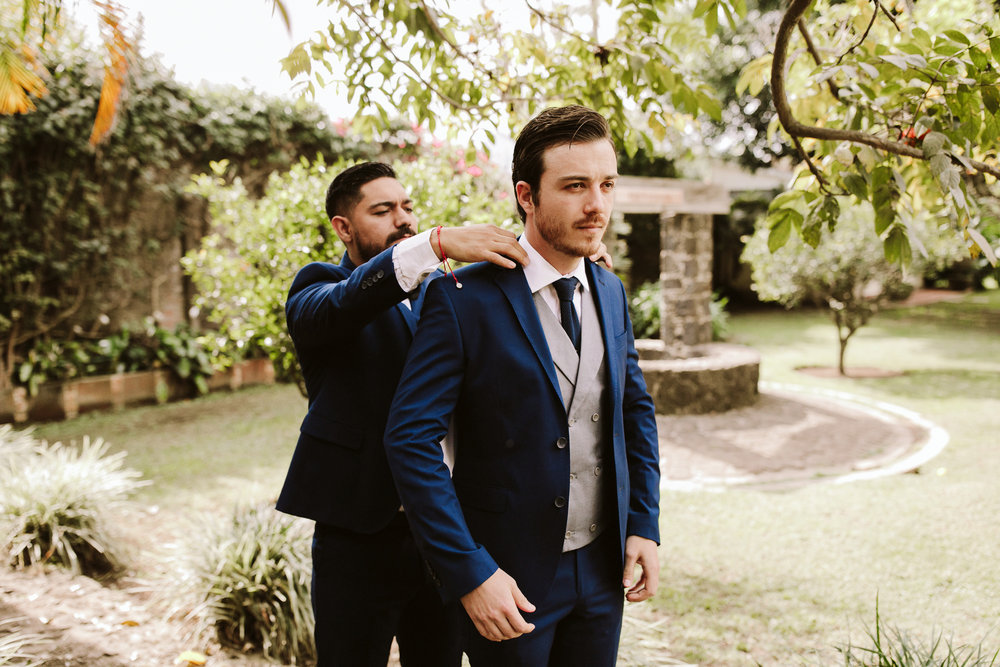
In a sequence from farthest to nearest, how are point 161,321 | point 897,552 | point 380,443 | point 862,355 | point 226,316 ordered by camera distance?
point 862,355
point 161,321
point 226,316
point 897,552
point 380,443

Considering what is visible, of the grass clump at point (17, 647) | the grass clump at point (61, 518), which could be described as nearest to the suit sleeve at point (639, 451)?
the grass clump at point (17, 647)

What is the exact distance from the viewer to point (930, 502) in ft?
18.1

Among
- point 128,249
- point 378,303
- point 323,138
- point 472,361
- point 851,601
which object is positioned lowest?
point 851,601

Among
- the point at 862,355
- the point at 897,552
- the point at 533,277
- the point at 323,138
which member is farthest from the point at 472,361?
the point at 862,355

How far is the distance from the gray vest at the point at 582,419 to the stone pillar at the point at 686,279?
920cm

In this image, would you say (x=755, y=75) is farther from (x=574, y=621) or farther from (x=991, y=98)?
(x=574, y=621)

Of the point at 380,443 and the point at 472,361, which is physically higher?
the point at 472,361

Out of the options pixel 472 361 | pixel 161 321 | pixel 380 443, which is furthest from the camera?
pixel 161 321

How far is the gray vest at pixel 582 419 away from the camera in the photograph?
6.00 ft

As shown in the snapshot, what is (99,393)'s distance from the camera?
9.12 m

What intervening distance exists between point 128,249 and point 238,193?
5.58 meters

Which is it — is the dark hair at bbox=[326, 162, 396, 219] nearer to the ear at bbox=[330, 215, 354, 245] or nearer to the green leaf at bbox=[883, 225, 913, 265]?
the ear at bbox=[330, 215, 354, 245]

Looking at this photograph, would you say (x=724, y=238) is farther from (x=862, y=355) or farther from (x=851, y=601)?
(x=851, y=601)

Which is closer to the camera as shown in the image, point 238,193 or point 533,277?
point 533,277
